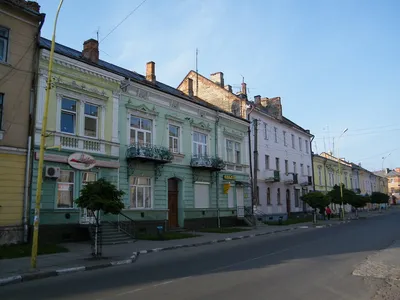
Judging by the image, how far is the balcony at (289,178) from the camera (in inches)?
1578

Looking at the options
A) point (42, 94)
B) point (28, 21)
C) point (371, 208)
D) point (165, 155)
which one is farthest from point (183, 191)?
point (371, 208)

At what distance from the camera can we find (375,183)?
90.6 meters

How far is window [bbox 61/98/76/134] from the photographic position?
1861cm

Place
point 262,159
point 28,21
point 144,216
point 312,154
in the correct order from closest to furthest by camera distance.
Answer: point 28,21, point 144,216, point 262,159, point 312,154

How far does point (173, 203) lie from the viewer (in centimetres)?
2517

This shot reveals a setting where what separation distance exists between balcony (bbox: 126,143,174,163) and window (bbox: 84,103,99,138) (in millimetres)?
2261

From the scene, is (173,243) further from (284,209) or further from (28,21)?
(284,209)

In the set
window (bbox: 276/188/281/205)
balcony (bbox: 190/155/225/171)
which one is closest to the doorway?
window (bbox: 276/188/281/205)

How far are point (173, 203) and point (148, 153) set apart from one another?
199 inches

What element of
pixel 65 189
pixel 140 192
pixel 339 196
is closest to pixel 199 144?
pixel 140 192

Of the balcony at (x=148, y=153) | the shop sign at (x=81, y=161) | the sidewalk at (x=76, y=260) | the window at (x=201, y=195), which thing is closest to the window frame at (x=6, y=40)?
the shop sign at (x=81, y=161)

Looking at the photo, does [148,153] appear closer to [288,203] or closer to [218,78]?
[218,78]

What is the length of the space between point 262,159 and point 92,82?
68.1 feet

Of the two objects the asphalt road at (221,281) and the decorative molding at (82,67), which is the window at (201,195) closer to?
the decorative molding at (82,67)
